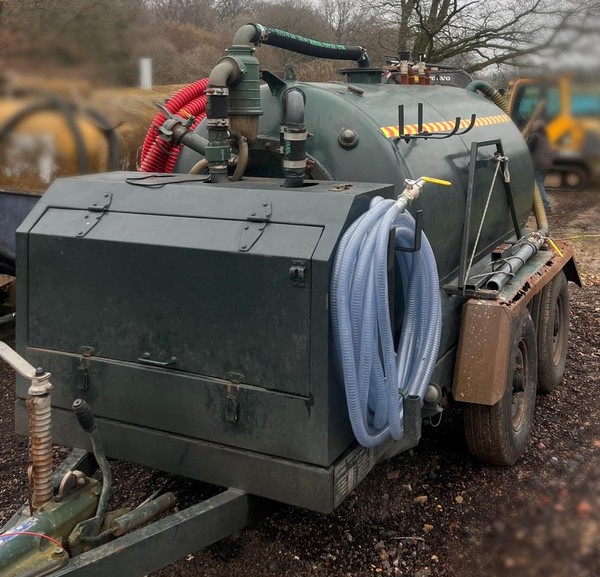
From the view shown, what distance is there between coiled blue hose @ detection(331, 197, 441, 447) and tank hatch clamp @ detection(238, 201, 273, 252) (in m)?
0.28

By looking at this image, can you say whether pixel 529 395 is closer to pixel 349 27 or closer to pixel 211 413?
pixel 211 413

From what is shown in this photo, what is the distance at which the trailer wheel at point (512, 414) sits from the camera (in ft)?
10.2

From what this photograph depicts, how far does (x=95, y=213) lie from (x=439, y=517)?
185 cm

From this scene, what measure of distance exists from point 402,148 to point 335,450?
1281 mm

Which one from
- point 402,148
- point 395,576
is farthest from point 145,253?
point 395,576

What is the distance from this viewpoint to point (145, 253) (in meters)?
2.39

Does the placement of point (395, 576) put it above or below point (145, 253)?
below

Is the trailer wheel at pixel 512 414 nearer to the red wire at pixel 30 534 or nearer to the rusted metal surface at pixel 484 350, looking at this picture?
the rusted metal surface at pixel 484 350

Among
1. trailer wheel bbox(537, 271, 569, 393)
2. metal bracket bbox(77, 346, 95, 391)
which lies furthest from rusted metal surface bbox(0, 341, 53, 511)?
trailer wheel bbox(537, 271, 569, 393)

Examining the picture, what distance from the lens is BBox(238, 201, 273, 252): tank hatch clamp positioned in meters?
2.26

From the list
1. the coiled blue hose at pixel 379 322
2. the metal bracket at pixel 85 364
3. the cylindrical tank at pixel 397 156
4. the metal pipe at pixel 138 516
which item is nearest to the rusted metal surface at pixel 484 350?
the cylindrical tank at pixel 397 156

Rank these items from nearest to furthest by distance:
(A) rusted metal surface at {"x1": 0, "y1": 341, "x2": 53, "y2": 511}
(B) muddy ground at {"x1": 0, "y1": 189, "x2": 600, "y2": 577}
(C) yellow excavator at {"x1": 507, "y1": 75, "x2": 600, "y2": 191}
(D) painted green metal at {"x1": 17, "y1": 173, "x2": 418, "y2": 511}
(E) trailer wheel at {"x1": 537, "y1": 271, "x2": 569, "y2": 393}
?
(C) yellow excavator at {"x1": 507, "y1": 75, "x2": 600, "y2": 191}, (A) rusted metal surface at {"x1": 0, "y1": 341, "x2": 53, "y2": 511}, (D) painted green metal at {"x1": 17, "y1": 173, "x2": 418, "y2": 511}, (B) muddy ground at {"x1": 0, "y1": 189, "x2": 600, "y2": 577}, (E) trailer wheel at {"x1": 537, "y1": 271, "x2": 569, "y2": 393}

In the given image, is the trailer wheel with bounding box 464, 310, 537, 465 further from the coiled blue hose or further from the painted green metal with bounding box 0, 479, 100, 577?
the painted green metal with bounding box 0, 479, 100, 577

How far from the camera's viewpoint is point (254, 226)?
90.7 inches
